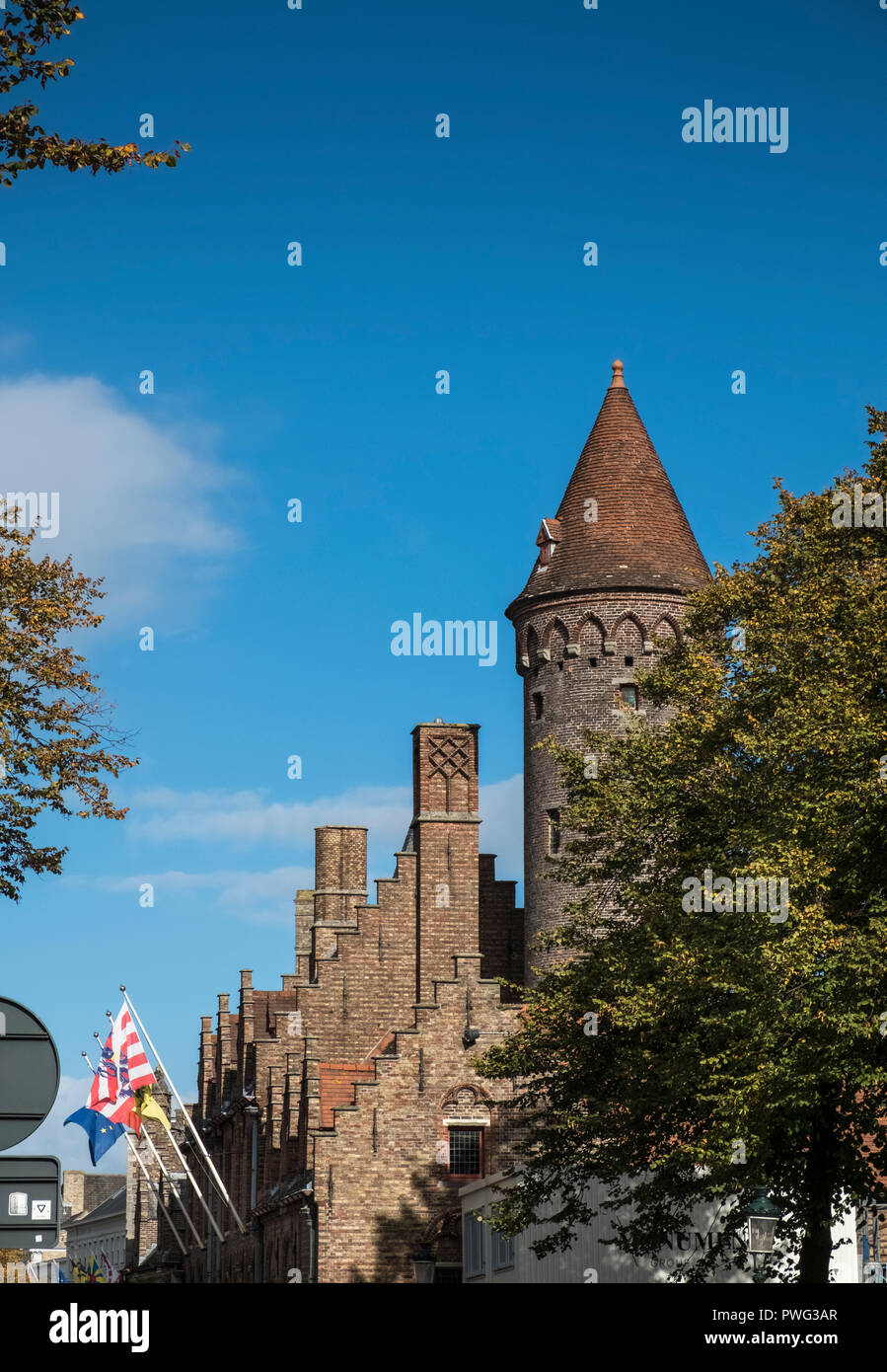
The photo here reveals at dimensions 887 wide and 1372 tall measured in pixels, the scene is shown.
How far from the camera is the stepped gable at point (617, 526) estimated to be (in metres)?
54.8

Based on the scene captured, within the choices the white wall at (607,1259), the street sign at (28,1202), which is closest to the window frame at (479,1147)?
the white wall at (607,1259)

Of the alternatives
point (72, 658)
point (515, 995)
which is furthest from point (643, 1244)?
point (515, 995)

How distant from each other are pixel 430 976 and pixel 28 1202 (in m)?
42.1

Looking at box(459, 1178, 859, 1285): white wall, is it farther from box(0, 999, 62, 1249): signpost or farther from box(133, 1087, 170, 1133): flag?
box(0, 999, 62, 1249): signpost

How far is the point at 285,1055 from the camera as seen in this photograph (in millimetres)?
50938

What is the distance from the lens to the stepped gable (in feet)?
180

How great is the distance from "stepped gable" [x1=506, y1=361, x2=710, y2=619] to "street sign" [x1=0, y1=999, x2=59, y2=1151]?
45.5m

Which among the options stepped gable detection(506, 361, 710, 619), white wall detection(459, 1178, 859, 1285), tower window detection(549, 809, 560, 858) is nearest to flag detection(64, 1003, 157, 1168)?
white wall detection(459, 1178, 859, 1285)

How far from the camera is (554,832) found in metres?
52.5

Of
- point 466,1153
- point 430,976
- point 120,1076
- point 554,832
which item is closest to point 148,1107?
point 120,1076

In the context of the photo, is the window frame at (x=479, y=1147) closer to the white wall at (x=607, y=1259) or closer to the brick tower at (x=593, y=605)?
the white wall at (x=607, y=1259)

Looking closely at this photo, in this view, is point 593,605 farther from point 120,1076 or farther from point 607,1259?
point 607,1259
